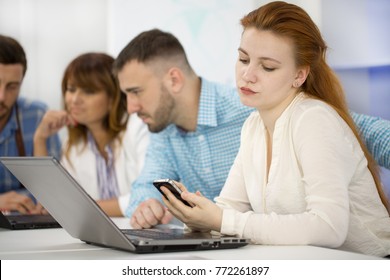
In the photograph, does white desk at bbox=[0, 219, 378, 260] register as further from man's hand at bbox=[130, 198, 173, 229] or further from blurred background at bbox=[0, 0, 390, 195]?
blurred background at bbox=[0, 0, 390, 195]

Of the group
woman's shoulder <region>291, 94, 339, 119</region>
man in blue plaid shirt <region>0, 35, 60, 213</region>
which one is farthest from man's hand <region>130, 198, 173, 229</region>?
man in blue plaid shirt <region>0, 35, 60, 213</region>

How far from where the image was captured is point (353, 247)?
5.75 feet

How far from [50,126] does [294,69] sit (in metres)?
1.93

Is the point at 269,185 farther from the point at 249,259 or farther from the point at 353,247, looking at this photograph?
the point at 249,259

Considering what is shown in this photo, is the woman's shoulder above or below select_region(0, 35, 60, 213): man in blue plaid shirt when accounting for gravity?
above

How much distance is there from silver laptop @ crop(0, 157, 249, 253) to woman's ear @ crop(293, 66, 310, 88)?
52cm

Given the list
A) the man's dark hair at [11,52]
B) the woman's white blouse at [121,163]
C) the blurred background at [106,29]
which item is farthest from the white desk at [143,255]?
the blurred background at [106,29]

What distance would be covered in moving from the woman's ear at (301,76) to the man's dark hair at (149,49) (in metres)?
1.18

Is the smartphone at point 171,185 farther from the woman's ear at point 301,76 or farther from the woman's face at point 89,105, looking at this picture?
the woman's face at point 89,105


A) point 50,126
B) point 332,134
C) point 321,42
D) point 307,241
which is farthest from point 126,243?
point 50,126

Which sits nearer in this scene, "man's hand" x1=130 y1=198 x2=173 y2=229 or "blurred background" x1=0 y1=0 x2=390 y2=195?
"man's hand" x1=130 y1=198 x2=173 y2=229

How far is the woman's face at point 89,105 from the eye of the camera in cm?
346

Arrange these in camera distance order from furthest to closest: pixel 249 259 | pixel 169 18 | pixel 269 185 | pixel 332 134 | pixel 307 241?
pixel 169 18, pixel 269 185, pixel 332 134, pixel 307 241, pixel 249 259

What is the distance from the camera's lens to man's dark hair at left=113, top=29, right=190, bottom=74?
2.94 metres
